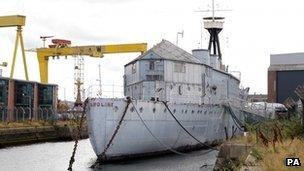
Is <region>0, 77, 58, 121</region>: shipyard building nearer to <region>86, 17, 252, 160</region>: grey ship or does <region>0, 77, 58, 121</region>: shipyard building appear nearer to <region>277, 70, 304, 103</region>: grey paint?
<region>86, 17, 252, 160</region>: grey ship

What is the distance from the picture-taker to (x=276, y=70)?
251 ft

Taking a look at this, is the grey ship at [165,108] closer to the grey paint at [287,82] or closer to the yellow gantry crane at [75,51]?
the grey paint at [287,82]

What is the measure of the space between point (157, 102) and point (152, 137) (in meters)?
2.29

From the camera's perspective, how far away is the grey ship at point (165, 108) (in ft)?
105

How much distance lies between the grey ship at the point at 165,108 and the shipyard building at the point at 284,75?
15.5 m

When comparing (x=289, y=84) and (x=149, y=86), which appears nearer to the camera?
(x=149, y=86)

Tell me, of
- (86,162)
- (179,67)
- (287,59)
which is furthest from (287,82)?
(86,162)

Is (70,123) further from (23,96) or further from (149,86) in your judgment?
(149,86)

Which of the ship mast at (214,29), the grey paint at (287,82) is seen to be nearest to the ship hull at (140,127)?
the ship mast at (214,29)

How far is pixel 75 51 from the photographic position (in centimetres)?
7806

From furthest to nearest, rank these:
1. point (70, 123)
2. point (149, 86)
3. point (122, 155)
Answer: point (70, 123) → point (149, 86) → point (122, 155)

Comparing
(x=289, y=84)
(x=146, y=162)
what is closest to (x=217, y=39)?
(x=289, y=84)

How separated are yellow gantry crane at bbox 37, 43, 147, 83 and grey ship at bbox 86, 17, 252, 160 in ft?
75.2

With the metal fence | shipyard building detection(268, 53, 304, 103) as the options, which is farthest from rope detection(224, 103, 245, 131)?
the metal fence
